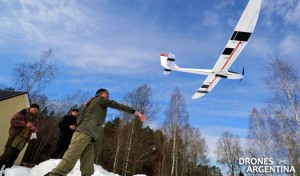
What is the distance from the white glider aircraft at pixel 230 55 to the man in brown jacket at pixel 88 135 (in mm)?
8364

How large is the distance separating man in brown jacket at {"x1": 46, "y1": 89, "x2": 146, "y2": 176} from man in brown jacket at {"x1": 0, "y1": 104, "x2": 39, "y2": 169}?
2218mm

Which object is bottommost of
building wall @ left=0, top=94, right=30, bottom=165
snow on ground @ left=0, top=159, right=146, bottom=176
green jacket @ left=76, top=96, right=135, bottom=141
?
snow on ground @ left=0, top=159, right=146, bottom=176

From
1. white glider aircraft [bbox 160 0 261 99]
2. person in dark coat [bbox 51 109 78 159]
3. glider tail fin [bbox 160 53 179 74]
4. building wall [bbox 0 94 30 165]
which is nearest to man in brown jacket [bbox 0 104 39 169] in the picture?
person in dark coat [bbox 51 109 78 159]

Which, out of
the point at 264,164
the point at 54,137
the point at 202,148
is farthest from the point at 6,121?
the point at 202,148

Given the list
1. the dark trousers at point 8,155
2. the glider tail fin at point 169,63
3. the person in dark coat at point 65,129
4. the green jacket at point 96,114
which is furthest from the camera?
the glider tail fin at point 169,63

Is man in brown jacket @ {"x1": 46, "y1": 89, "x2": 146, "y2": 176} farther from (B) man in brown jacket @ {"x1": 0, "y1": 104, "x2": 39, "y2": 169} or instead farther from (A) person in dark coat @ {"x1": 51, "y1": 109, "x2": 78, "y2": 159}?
(A) person in dark coat @ {"x1": 51, "y1": 109, "x2": 78, "y2": 159}

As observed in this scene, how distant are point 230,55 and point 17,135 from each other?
1010 cm

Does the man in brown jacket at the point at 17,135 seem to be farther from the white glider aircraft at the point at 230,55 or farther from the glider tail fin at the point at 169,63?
the glider tail fin at the point at 169,63

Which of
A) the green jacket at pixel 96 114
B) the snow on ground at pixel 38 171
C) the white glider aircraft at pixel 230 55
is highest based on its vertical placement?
the white glider aircraft at pixel 230 55

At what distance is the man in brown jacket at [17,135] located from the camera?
4.86 m

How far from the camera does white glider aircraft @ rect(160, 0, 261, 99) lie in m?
9.69

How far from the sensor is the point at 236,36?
10.6 metres

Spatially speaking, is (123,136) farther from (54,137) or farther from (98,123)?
(98,123)

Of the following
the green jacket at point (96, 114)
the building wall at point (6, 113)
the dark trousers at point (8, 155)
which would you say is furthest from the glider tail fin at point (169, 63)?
the green jacket at point (96, 114)
